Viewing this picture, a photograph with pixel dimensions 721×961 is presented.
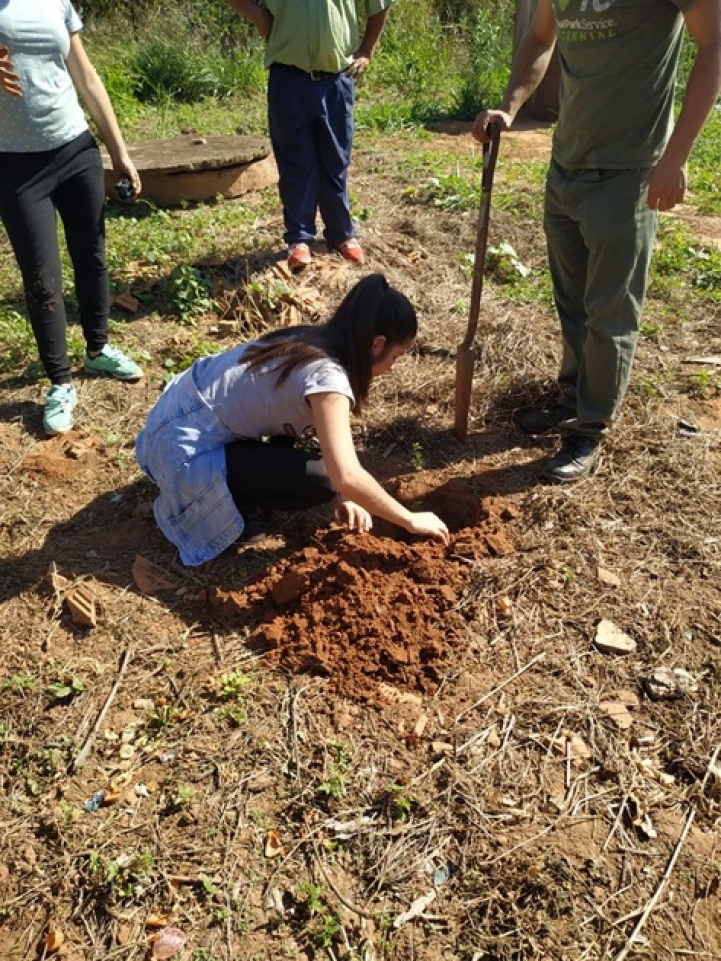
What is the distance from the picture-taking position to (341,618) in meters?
2.66

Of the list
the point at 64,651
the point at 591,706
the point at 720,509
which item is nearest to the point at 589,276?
the point at 720,509

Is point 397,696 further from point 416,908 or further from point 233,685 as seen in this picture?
point 416,908

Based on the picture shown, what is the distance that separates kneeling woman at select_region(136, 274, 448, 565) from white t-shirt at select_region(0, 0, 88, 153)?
1.24 metres

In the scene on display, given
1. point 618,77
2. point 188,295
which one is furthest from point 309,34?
point 618,77

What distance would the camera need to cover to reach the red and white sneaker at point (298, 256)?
4.81 m

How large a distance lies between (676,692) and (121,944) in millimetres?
1772

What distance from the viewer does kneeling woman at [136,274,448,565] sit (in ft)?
8.49

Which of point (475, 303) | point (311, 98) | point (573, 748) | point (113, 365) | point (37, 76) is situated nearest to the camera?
point (573, 748)

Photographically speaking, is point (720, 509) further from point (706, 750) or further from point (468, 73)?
point (468, 73)

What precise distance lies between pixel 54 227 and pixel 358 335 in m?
1.74

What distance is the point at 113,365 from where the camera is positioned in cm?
406

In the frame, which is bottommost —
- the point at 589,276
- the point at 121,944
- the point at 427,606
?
the point at 121,944

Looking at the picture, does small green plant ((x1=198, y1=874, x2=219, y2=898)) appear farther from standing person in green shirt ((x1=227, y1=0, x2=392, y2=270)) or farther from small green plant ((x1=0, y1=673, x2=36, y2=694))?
standing person in green shirt ((x1=227, y1=0, x2=392, y2=270))

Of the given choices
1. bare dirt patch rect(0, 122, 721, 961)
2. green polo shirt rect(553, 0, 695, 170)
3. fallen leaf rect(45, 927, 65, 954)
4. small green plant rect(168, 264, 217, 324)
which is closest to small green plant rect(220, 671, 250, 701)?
bare dirt patch rect(0, 122, 721, 961)
